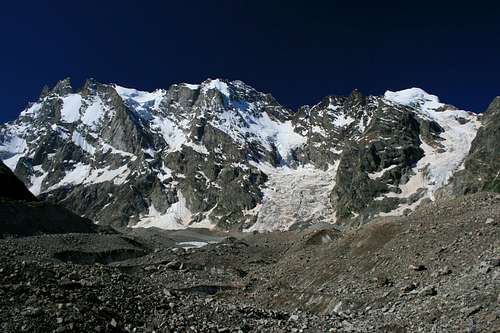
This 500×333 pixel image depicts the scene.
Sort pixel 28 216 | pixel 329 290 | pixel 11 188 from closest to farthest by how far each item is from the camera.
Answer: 1. pixel 329 290
2. pixel 28 216
3. pixel 11 188

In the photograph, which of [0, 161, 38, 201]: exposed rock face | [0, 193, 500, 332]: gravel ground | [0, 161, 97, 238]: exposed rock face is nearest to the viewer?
[0, 193, 500, 332]: gravel ground

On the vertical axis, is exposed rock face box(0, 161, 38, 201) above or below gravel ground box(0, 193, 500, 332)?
above

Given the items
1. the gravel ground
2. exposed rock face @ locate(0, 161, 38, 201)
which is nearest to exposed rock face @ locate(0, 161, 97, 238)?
exposed rock face @ locate(0, 161, 38, 201)

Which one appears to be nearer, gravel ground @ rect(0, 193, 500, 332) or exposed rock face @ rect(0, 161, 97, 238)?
gravel ground @ rect(0, 193, 500, 332)

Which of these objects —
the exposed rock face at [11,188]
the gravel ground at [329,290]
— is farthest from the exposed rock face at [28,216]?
the gravel ground at [329,290]

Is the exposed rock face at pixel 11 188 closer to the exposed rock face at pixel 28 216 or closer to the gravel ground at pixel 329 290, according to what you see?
the exposed rock face at pixel 28 216

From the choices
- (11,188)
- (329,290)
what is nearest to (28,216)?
(11,188)

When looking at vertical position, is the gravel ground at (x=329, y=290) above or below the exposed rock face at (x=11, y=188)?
below

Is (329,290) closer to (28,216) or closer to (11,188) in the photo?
(28,216)

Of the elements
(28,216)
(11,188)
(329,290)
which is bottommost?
(329,290)

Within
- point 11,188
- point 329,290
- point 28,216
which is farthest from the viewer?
point 11,188

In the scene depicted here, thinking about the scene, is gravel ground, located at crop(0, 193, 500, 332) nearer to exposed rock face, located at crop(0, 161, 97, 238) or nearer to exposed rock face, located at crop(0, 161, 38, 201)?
exposed rock face, located at crop(0, 161, 97, 238)

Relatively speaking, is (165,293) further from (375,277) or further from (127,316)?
(375,277)

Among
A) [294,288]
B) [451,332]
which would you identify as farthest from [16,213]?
[451,332]
